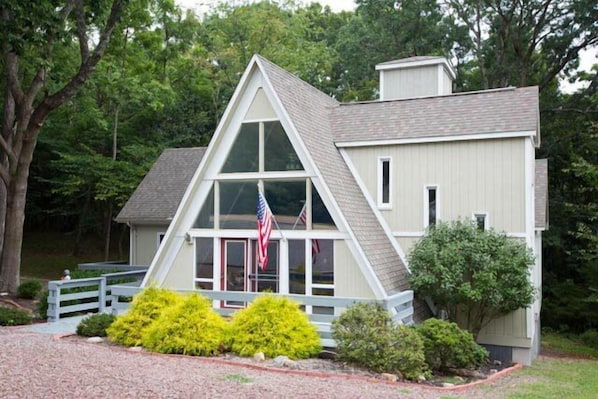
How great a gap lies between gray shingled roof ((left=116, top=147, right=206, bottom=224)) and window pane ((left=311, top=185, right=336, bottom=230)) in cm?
980

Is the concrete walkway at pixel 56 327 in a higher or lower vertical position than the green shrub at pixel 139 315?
lower

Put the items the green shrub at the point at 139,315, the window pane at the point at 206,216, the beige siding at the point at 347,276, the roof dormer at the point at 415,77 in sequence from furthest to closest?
the roof dormer at the point at 415,77
the window pane at the point at 206,216
the beige siding at the point at 347,276
the green shrub at the point at 139,315

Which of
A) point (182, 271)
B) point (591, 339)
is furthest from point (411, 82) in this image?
point (591, 339)

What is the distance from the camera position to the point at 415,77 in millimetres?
19594

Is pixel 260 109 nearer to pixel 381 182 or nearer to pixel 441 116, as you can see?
pixel 381 182

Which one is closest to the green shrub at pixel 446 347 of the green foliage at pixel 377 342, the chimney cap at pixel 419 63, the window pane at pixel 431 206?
the green foliage at pixel 377 342

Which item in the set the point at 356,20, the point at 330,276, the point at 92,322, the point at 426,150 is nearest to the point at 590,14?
the point at 356,20

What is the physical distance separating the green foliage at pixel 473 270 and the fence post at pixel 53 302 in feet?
29.8

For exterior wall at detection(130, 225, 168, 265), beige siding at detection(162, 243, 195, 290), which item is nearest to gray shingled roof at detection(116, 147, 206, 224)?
exterior wall at detection(130, 225, 168, 265)

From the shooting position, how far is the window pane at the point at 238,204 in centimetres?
1455

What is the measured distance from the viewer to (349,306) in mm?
11492

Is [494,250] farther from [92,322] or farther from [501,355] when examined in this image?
[92,322]

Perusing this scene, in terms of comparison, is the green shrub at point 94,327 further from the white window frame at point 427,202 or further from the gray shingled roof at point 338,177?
the white window frame at point 427,202

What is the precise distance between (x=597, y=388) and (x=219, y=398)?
7920mm
